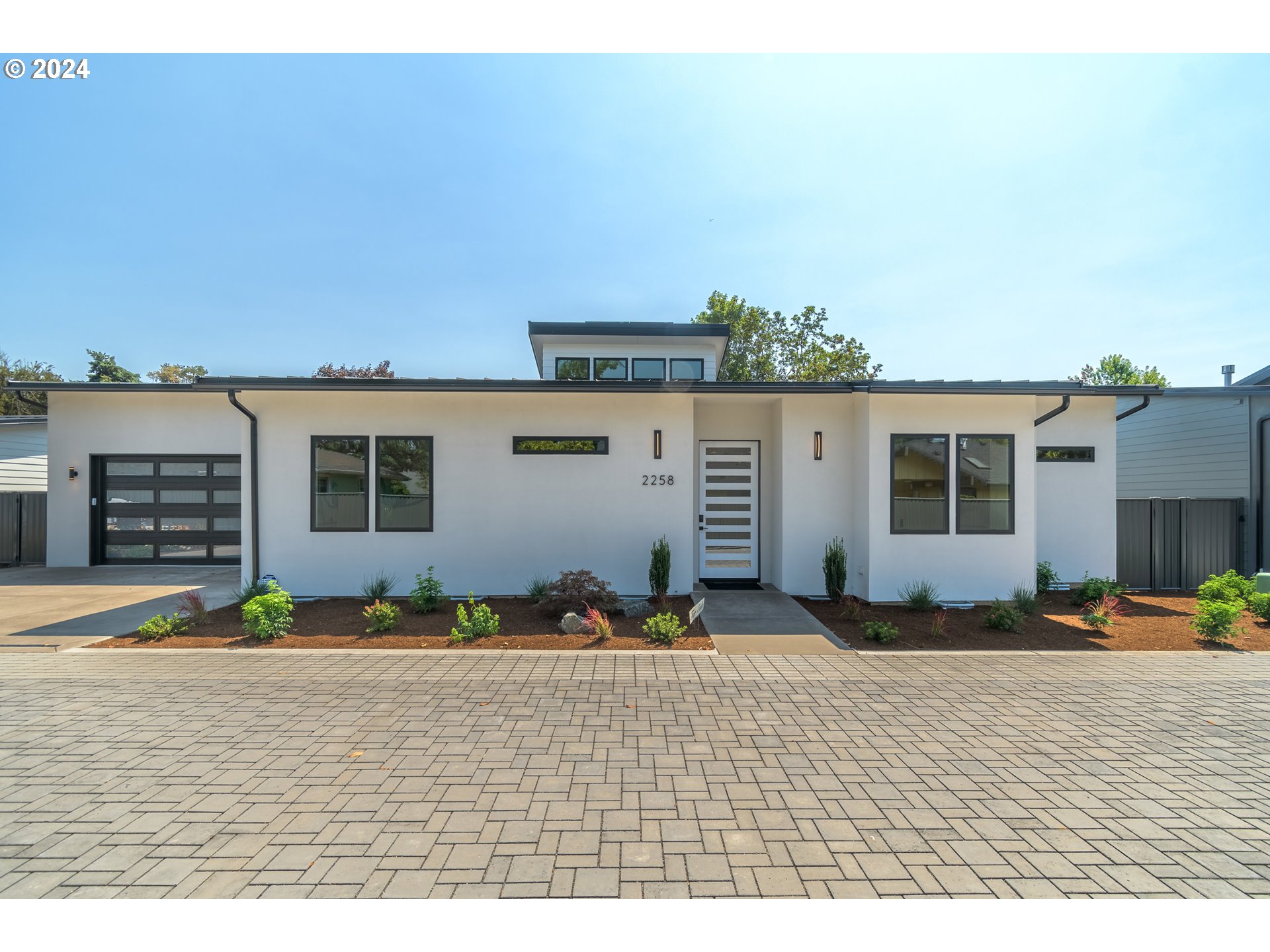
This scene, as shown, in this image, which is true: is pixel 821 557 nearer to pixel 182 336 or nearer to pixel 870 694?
pixel 870 694

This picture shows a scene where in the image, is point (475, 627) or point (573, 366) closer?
point (475, 627)

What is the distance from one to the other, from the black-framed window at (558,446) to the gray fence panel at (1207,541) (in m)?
11.5

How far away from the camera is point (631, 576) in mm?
8828

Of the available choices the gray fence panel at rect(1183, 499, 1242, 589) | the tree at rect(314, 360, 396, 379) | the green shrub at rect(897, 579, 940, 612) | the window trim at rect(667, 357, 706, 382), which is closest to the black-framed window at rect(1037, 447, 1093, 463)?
the gray fence panel at rect(1183, 499, 1242, 589)

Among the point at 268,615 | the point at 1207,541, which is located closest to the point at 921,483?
the point at 1207,541

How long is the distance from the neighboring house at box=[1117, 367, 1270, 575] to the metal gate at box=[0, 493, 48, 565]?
79.2 ft

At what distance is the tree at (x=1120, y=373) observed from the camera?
1657 inches

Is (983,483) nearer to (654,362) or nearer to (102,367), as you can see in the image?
(654,362)

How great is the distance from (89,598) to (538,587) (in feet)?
25.7

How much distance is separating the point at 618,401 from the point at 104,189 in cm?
1240

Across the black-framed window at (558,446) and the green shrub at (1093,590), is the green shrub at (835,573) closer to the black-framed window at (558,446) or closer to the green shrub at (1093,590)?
the green shrub at (1093,590)

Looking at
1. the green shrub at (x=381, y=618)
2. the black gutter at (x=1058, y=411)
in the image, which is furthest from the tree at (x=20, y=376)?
the black gutter at (x=1058, y=411)

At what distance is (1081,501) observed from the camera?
969cm

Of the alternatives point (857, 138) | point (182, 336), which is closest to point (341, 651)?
point (857, 138)
